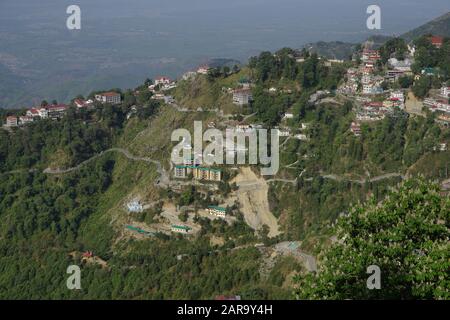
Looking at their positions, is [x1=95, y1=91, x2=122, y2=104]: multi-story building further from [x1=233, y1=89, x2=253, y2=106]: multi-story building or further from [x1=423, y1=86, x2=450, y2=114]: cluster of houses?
[x1=423, y1=86, x2=450, y2=114]: cluster of houses

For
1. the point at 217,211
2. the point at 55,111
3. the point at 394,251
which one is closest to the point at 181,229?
the point at 217,211

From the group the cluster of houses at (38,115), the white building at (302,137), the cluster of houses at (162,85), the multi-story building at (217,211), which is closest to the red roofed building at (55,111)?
the cluster of houses at (38,115)

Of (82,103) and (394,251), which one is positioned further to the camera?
(82,103)

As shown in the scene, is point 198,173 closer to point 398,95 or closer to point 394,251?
point 398,95

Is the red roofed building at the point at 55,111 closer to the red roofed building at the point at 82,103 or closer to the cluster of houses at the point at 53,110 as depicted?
the cluster of houses at the point at 53,110

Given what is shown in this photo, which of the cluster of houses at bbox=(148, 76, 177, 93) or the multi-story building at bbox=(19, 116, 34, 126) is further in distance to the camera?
the cluster of houses at bbox=(148, 76, 177, 93)

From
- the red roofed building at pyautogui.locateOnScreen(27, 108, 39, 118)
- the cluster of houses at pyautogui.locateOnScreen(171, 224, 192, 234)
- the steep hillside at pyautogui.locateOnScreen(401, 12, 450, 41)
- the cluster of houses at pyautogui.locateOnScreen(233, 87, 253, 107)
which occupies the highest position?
the steep hillside at pyautogui.locateOnScreen(401, 12, 450, 41)

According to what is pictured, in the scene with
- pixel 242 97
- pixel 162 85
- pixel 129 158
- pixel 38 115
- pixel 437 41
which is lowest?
pixel 129 158

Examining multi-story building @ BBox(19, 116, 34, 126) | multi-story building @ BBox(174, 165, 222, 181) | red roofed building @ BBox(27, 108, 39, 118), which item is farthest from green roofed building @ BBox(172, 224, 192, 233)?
red roofed building @ BBox(27, 108, 39, 118)
